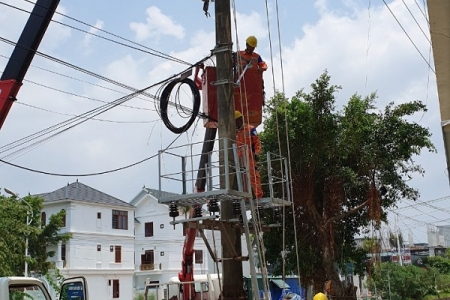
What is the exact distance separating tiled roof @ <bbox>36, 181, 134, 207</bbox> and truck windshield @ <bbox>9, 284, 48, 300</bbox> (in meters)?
33.9

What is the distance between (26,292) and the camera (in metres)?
7.21

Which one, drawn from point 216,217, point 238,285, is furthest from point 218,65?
point 238,285

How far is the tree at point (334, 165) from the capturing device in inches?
726

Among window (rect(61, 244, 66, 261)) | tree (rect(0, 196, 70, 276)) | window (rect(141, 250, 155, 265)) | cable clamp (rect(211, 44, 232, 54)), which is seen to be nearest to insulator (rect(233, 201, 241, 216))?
cable clamp (rect(211, 44, 232, 54))

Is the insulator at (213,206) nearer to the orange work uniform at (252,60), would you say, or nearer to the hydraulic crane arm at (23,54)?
the orange work uniform at (252,60)

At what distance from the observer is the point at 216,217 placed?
8.33 m

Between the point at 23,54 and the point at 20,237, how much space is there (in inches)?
726

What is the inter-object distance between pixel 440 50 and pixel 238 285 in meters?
4.75

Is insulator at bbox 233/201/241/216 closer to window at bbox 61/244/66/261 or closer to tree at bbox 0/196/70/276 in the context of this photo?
tree at bbox 0/196/70/276

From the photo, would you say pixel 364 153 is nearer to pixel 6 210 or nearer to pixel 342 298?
pixel 342 298

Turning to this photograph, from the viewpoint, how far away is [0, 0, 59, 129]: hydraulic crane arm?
337 inches

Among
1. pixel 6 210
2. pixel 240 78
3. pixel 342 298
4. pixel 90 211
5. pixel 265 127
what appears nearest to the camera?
pixel 240 78

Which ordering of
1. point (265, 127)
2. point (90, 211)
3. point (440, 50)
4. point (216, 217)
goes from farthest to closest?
point (90, 211) < point (265, 127) < point (216, 217) < point (440, 50)

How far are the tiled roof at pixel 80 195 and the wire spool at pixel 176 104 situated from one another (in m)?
30.9
